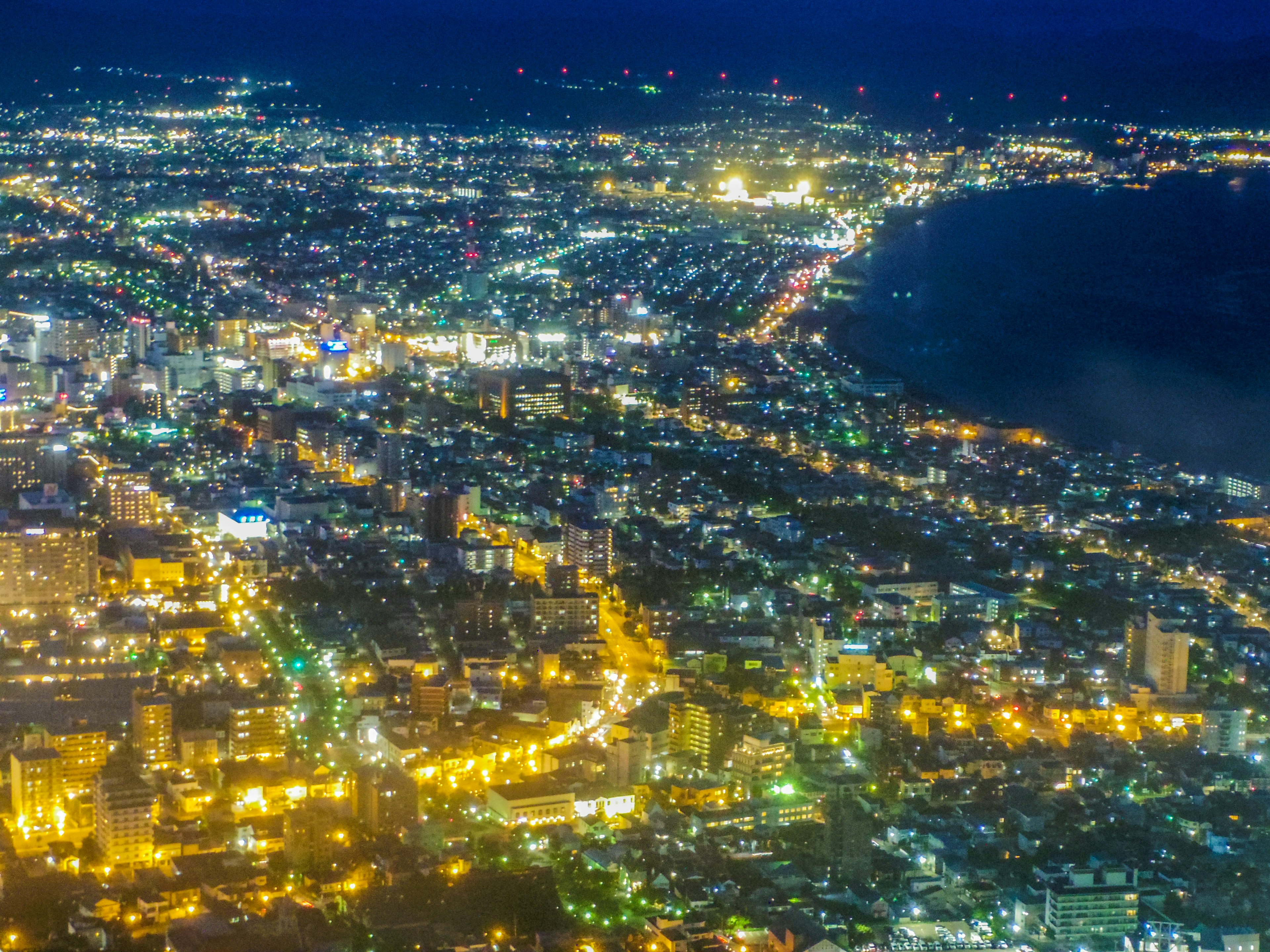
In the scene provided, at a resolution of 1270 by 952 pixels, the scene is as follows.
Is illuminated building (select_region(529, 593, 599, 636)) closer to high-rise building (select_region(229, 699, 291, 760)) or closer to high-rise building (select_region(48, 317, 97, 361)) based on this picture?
high-rise building (select_region(229, 699, 291, 760))

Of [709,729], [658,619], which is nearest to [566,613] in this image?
[658,619]

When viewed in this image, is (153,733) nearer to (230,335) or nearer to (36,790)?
(36,790)

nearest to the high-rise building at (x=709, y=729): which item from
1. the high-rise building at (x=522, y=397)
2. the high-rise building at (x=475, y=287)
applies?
the high-rise building at (x=522, y=397)

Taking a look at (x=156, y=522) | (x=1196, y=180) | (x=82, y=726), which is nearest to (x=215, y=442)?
(x=156, y=522)

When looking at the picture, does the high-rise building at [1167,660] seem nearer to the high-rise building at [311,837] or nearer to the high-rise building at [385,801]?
the high-rise building at [385,801]

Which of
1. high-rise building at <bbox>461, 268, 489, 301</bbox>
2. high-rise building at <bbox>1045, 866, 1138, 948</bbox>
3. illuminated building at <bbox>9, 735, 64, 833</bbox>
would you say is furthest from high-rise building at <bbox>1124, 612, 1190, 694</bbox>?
high-rise building at <bbox>461, 268, 489, 301</bbox>

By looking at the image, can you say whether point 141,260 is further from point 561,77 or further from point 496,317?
point 561,77
